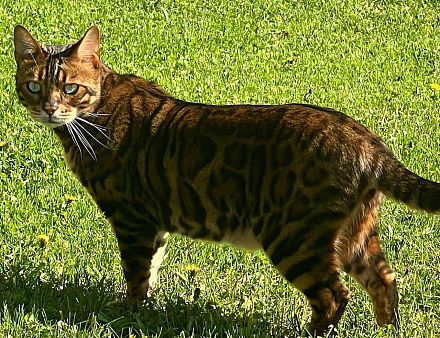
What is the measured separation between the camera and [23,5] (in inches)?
411

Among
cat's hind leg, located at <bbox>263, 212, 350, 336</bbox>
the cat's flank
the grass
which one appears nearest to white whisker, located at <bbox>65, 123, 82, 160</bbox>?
the cat's flank

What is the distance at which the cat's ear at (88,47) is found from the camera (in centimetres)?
496

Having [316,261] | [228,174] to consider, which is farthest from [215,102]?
[316,261]

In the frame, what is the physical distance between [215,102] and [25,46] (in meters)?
3.22

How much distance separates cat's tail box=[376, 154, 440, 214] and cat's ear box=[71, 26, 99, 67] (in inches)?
76.0

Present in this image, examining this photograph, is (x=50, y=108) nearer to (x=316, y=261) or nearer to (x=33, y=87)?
(x=33, y=87)

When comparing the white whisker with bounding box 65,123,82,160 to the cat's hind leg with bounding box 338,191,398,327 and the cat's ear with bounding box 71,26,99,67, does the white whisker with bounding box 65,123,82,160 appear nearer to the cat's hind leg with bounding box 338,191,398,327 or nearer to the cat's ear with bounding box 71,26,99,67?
the cat's ear with bounding box 71,26,99,67

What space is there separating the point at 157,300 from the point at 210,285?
37 centimetres

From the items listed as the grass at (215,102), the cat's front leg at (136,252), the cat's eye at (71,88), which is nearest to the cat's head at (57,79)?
the cat's eye at (71,88)

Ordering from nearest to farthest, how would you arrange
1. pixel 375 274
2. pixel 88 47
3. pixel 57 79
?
pixel 375 274
pixel 57 79
pixel 88 47

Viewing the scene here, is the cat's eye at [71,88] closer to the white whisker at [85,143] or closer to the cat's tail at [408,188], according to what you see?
the white whisker at [85,143]

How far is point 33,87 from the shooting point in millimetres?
4934

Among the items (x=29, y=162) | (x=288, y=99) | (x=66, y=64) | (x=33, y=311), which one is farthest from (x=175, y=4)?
(x=33, y=311)

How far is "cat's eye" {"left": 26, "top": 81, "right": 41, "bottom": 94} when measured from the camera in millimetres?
4922
